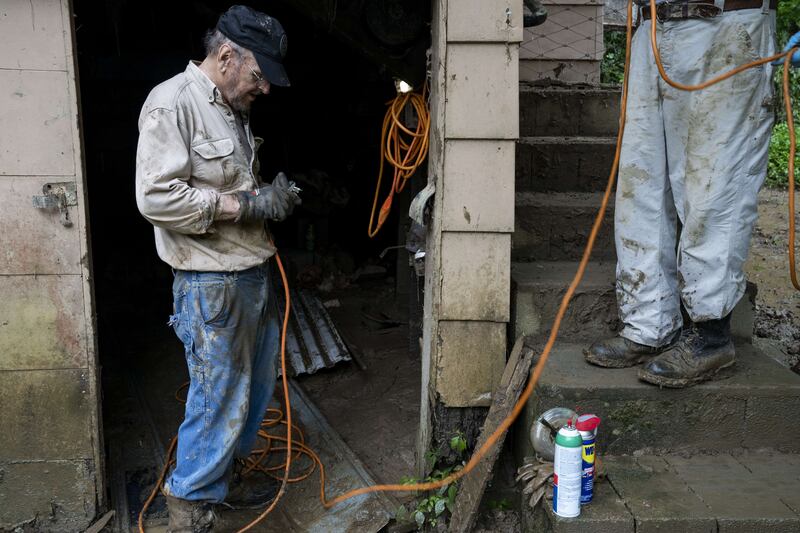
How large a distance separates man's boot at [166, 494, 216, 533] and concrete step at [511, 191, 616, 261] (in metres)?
2.01

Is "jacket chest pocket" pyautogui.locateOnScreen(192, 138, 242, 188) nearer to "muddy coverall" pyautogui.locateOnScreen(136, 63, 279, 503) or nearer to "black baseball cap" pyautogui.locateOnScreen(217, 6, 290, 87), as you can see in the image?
"muddy coverall" pyautogui.locateOnScreen(136, 63, 279, 503)

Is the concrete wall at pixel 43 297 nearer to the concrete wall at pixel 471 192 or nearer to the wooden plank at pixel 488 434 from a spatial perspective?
the concrete wall at pixel 471 192

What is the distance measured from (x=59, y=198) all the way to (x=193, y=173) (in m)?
0.66

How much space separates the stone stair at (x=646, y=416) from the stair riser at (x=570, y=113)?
34.1 inches

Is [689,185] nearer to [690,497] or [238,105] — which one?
[690,497]

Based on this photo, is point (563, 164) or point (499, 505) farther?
point (563, 164)

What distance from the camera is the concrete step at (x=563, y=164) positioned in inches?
170

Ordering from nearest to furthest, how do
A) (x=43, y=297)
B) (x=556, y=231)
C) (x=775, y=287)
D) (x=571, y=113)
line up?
1. (x=43, y=297)
2. (x=556, y=231)
3. (x=571, y=113)
4. (x=775, y=287)

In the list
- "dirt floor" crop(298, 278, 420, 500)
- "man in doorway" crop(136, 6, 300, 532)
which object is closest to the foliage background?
"dirt floor" crop(298, 278, 420, 500)

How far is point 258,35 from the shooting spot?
115 inches

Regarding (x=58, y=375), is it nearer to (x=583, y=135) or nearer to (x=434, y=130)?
(x=434, y=130)

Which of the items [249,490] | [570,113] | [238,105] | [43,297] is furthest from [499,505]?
[570,113]

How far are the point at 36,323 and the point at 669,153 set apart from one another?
2.80 m

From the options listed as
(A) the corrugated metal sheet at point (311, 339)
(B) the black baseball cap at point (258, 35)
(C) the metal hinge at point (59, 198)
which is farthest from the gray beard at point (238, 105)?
(A) the corrugated metal sheet at point (311, 339)
